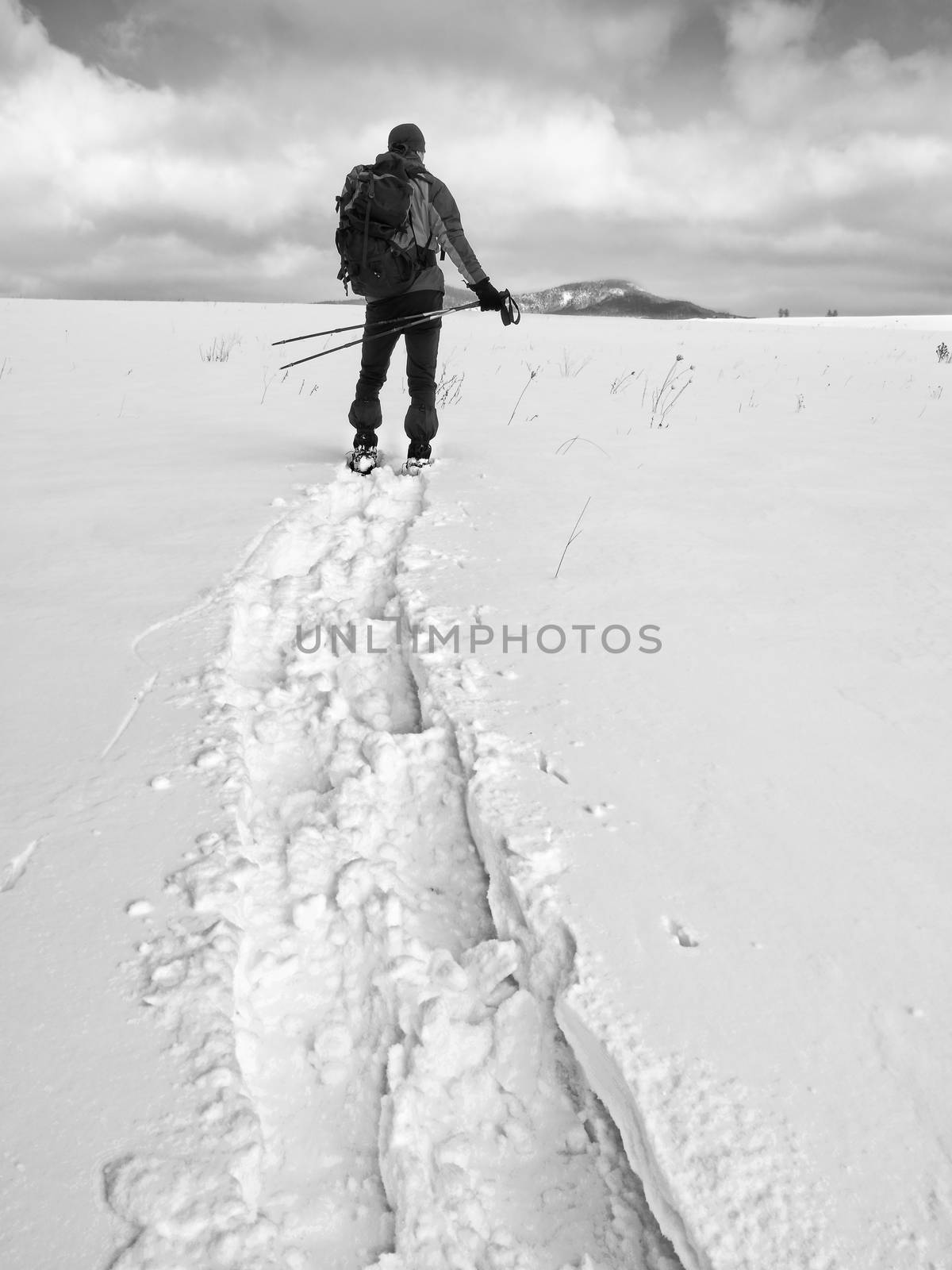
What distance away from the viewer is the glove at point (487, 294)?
4000 millimetres

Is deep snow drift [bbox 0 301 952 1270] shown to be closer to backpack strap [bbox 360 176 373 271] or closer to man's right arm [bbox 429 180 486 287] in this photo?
backpack strap [bbox 360 176 373 271]

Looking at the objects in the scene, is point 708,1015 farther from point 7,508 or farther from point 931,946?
point 7,508

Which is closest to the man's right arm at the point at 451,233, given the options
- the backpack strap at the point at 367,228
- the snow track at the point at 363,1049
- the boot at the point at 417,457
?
the backpack strap at the point at 367,228

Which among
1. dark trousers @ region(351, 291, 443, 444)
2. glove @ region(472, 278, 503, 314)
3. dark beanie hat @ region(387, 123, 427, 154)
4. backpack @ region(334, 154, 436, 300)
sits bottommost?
dark trousers @ region(351, 291, 443, 444)

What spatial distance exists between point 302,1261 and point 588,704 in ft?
4.16

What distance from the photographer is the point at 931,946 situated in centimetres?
128

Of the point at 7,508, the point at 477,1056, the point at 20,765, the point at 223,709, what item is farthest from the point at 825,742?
the point at 7,508

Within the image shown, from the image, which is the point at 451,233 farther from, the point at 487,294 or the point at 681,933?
the point at 681,933

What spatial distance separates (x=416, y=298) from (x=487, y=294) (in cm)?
37

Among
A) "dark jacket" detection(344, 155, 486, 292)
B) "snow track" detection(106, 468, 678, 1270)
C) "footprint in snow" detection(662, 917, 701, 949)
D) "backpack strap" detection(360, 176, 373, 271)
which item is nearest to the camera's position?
"snow track" detection(106, 468, 678, 1270)

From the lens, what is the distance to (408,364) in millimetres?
4059

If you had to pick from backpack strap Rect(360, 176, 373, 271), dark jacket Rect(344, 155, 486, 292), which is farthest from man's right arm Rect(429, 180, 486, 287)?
backpack strap Rect(360, 176, 373, 271)

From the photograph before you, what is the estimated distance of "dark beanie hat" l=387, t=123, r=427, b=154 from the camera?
379 cm

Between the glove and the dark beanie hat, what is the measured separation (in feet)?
2.17
